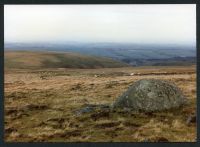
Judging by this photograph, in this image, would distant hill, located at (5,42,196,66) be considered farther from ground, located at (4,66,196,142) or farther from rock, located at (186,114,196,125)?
rock, located at (186,114,196,125)

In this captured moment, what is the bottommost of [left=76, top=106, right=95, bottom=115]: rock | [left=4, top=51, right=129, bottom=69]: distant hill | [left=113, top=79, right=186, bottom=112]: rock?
[left=4, top=51, right=129, bottom=69]: distant hill

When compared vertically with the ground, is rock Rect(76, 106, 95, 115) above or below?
above

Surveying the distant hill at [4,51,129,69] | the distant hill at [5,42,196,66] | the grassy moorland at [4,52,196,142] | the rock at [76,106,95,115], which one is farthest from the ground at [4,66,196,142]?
the distant hill at [4,51,129,69]

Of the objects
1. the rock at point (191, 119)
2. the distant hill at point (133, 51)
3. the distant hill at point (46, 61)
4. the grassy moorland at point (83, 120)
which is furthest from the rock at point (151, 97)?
the distant hill at point (46, 61)

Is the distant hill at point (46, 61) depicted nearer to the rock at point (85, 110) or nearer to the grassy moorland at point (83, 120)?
the grassy moorland at point (83, 120)

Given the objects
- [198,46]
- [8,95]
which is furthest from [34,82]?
[198,46]

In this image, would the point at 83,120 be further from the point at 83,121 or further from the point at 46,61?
the point at 46,61
